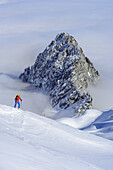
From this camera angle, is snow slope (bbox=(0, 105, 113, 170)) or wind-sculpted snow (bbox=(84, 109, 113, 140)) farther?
wind-sculpted snow (bbox=(84, 109, 113, 140))

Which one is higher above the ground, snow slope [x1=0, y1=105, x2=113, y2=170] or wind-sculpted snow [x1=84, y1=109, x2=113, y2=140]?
snow slope [x1=0, y1=105, x2=113, y2=170]

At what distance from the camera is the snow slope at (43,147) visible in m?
11.0

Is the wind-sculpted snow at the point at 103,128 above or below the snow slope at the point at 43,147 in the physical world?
below

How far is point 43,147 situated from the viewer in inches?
577

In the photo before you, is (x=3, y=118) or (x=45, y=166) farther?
(x=3, y=118)

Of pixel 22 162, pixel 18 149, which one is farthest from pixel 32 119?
pixel 22 162

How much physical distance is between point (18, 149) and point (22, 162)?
5.36ft

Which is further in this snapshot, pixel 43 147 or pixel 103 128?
pixel 103 128

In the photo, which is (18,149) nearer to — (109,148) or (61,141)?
(61,141)

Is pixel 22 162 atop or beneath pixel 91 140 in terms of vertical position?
atop

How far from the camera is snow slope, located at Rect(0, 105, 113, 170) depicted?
11.0 metres

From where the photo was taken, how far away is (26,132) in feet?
58.1

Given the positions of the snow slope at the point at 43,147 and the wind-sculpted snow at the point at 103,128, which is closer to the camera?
the snow slope at the point at 43,147

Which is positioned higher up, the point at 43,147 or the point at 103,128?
the point at 43,147
